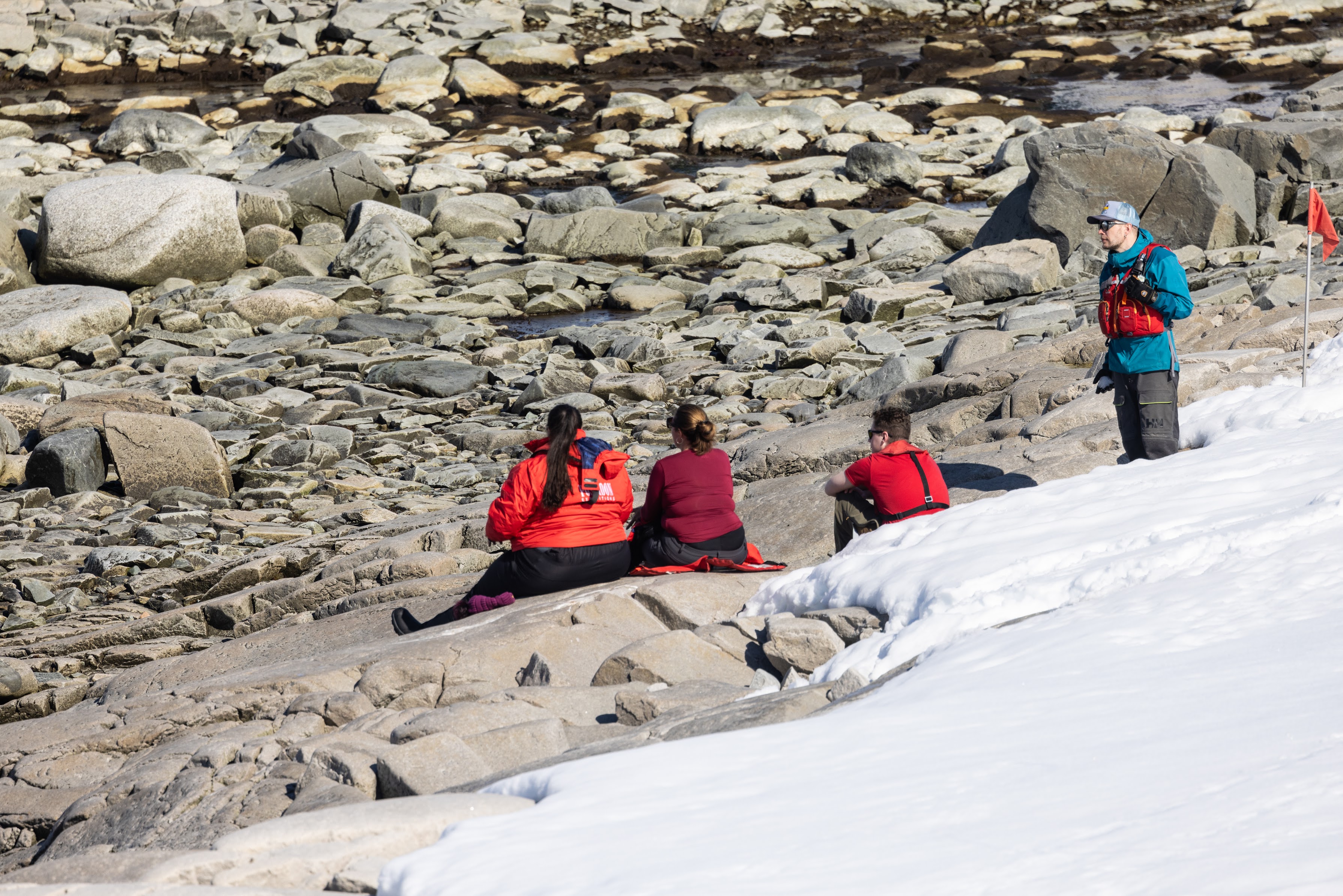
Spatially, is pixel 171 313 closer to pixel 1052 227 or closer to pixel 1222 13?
pixel 1052 227

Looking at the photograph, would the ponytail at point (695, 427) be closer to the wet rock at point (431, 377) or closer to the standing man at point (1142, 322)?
the standing man at point (1142, 322)

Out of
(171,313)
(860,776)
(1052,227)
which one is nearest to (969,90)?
(1052,227)

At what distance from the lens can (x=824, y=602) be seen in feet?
19.5

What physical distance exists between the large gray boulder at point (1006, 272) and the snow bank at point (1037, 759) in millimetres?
12019

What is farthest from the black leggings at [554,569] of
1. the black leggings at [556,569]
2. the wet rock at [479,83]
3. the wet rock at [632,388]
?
the wet rock at [479,83]

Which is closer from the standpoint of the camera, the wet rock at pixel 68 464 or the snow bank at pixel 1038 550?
the snow bank at pixel 1038 550

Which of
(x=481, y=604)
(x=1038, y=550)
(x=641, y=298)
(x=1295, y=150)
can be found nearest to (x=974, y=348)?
(x=481, y=604)

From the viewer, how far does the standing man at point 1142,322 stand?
22.0 ft

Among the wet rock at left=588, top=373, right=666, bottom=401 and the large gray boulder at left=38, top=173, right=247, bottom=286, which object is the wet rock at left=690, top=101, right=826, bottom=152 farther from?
the wet rock at left=588, top=373, right=666, bottom=401

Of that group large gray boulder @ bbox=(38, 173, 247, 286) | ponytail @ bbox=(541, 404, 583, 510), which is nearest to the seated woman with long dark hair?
ponytail @ bbox=(541, 404, 583, 510)

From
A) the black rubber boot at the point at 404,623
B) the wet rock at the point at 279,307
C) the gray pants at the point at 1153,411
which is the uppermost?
the gray pants at the point at 1153,411

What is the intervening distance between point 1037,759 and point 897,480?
318 cm

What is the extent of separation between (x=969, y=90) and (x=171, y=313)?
2455 centimetres

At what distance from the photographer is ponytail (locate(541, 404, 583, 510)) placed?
669 centimetres
